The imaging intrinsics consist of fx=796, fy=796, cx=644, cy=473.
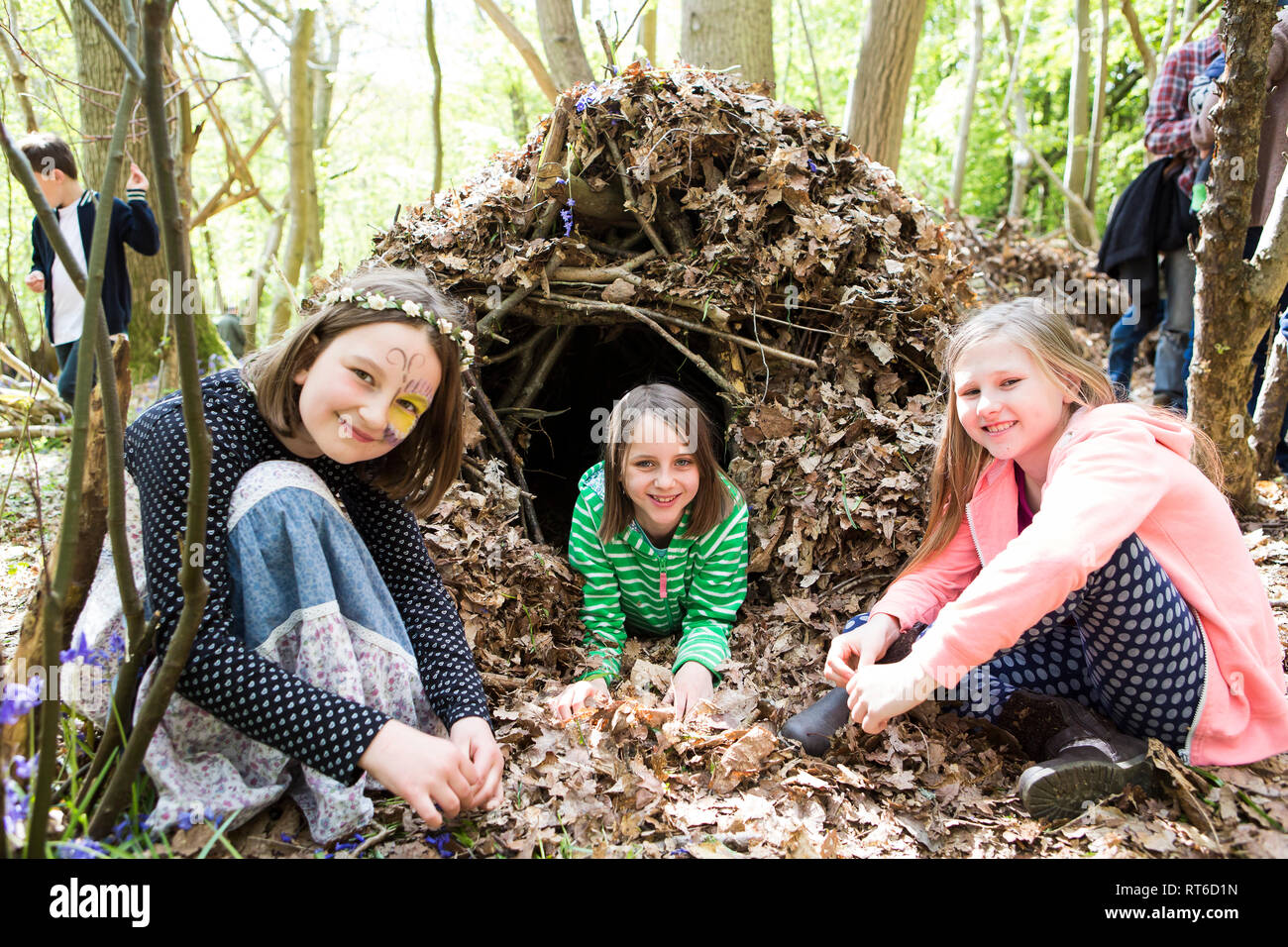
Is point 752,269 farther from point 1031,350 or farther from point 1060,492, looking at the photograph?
point 1060,492

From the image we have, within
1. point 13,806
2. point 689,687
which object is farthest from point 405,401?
point 689,687

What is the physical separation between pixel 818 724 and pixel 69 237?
16.8 ft

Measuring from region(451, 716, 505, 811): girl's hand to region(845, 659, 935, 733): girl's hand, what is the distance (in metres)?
0.96

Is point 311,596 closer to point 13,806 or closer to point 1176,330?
point 13,806

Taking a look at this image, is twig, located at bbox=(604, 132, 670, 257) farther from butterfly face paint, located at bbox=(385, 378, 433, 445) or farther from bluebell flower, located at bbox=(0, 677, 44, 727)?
bluebell flower, located at bbox=(0, 677, 44, 727)

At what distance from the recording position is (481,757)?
202 centimetres

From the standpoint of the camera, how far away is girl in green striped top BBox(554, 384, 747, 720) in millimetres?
3223

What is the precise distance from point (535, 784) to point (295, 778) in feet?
2.11

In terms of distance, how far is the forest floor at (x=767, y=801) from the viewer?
2043mm

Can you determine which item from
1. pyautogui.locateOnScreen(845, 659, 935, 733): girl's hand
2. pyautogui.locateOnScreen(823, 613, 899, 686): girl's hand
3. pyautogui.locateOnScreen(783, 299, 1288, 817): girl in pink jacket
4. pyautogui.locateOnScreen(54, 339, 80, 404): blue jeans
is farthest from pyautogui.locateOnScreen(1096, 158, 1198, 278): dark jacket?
pyautogui.locateOnScreen(54, 339, 80, 404): blue jeans

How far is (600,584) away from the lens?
345cm

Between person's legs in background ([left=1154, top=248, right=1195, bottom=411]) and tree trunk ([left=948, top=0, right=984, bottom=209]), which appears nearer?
person's legs in background ([left=1154, top=248, right=1195, bottom=411])

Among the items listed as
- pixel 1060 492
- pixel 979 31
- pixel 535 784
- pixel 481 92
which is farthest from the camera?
pixel 481 92
